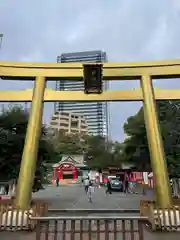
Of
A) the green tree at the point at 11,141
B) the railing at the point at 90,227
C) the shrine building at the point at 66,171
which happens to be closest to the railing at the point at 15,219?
the railing at the point at 90,227

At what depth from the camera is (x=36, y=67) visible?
10.3 metres

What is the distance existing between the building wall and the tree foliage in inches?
2166

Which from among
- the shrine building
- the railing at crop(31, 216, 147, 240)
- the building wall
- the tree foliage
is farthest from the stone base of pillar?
the building wall

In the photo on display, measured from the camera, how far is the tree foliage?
20.6 metres

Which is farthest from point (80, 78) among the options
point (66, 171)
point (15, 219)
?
point (66, 171)

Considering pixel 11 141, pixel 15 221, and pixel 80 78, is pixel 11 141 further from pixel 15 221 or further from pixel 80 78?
pixel 15 221

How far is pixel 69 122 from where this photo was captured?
8538 centimetres

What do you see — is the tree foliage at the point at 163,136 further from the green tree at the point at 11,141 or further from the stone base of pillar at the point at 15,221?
the stone base of pillar at the point at 15,221

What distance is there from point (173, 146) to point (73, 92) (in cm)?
1304

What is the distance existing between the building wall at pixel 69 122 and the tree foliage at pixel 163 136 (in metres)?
55.0

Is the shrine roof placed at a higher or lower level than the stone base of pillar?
higher

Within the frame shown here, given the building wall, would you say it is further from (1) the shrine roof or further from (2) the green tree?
(2) the green tree

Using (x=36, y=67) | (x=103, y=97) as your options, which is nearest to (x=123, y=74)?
(x=103, y=97)

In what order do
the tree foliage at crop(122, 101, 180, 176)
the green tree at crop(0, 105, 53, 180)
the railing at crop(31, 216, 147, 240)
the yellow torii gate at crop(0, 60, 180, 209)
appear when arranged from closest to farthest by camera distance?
the railing at crop(31, 216, 147, 240) < the yellow torii gate at crop(0, 60, 180, 209) < the green tree at crop(0, 105, 53, 180) < the tree foliage at crop(122, 101, 180, 176)
